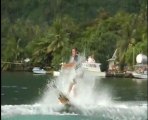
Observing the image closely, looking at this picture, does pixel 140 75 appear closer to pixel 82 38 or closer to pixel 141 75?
pixel 141 75

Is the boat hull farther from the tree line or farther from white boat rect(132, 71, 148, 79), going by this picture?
the tree line

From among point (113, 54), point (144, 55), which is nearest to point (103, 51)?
point (113, 54)

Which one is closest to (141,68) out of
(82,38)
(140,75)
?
(140,75)

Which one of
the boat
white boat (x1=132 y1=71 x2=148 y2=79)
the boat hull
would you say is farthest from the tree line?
the boat hull

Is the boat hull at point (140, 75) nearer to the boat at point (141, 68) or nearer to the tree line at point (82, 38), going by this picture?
the boat at point (141, 68)

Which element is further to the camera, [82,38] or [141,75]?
[82,38]

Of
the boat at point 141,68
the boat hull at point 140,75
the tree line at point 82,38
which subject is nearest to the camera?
the boat hull at point 140,75

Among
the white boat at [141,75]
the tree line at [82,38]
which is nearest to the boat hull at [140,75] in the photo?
the white boat at [141,75]

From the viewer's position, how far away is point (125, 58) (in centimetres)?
7900

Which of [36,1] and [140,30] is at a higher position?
[36,1]

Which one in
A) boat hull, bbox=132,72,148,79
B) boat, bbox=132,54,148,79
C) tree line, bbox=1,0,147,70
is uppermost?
tree line, bbox=1,0,147,70

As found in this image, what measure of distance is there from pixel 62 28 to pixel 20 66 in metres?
9.73

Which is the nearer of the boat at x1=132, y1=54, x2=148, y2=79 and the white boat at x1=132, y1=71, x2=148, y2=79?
the white boat at x1=132, y1=71, x2=148, y2=79

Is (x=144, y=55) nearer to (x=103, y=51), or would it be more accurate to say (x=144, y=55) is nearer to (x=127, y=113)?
(x=103, y=51)
